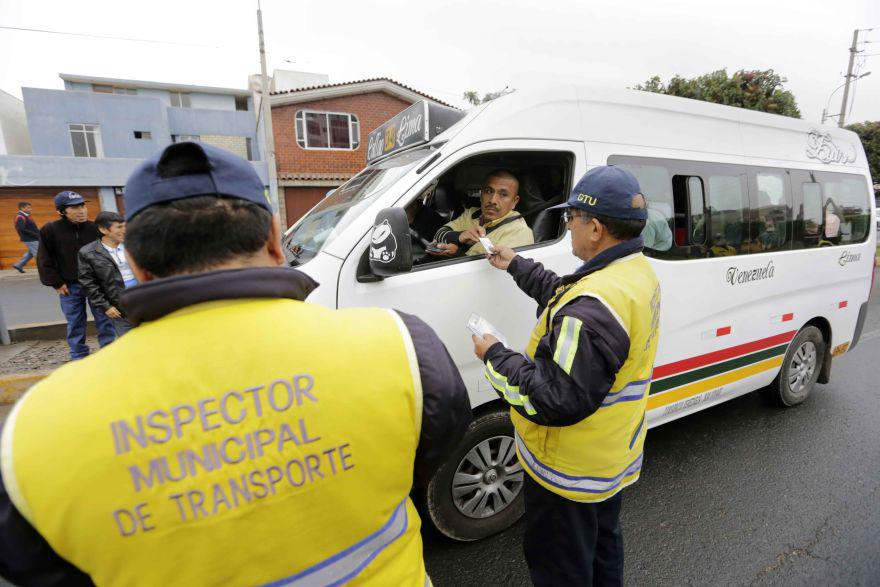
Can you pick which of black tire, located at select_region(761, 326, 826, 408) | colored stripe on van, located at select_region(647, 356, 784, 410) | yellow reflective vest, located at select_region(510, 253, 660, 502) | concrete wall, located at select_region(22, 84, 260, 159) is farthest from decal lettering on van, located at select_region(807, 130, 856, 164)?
concrete wall, located at select_region(22, 84, 260, 159)

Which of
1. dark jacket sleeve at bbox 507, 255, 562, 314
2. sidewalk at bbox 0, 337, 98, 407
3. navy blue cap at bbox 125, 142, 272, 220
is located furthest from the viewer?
sidewalk at bbox 0, 337, 98, 407

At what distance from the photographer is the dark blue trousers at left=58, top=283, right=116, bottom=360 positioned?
4.60 metres

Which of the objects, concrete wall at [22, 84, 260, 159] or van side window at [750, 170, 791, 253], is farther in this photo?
concrete wall at [22, 84, 260, 159]

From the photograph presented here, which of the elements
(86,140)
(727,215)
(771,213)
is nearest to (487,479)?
(727,215)

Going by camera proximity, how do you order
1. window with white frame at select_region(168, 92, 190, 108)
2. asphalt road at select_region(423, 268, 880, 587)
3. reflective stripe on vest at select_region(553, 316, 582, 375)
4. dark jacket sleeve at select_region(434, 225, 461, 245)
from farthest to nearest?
window with white frame at select_region(168, 92, 190, 108), dark jacket sleeve at select_region(434, 225, 461, 245), asphalt road at select_region(423, 268, 880, 587), reflective stripe on vest at select_region(553, 316, 582, 375)

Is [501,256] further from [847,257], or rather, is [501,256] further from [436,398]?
[847,257]

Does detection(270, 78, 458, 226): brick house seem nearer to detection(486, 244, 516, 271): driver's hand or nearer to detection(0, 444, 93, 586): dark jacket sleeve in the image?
detection(486, 244, 516, 271): driver's hand

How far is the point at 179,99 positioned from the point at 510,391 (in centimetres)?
2787

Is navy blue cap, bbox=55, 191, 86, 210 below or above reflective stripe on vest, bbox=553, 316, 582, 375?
above

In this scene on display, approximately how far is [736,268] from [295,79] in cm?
2528

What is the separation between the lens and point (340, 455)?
2.54 feet

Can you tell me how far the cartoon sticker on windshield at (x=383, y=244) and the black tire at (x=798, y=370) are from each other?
3.65m

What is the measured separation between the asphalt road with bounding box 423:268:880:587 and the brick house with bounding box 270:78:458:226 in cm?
1561

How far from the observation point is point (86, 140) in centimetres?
1808
